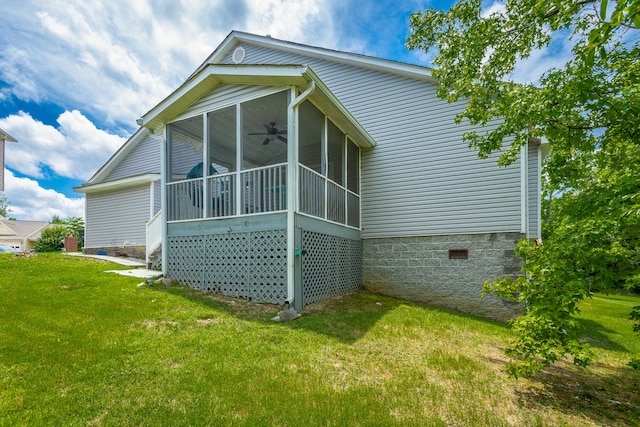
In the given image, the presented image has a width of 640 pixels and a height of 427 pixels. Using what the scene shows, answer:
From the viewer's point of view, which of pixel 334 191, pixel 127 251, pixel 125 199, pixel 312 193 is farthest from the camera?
pixel 125 199

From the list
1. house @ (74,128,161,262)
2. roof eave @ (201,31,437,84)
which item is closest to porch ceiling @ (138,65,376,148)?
roof eave @ (201,31,437,84)

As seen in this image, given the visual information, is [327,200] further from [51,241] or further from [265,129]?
[51,241]

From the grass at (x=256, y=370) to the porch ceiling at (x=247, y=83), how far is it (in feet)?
13.3

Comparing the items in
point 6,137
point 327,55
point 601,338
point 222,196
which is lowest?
point 601,338

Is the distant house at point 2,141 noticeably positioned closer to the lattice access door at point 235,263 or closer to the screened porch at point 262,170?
the screened porch at point 262,170

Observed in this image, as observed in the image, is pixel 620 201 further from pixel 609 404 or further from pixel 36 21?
pixel 36 21

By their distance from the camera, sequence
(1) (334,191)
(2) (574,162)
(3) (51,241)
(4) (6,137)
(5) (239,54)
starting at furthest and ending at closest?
(3) (51,241) < (4) (6,137) < (5) (239,54) < (1) (334,191) < (2) (574,162)

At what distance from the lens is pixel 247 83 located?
21.3 feet

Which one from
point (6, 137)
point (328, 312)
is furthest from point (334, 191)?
point (6, 137)

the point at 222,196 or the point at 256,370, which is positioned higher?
the point at 222,196

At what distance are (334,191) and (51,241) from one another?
16.7 metres

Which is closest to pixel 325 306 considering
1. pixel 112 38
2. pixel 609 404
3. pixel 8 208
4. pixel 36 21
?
pixel 609 404

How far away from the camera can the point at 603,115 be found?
370 cm

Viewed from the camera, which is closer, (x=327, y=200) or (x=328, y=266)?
(x=328, y=266)
